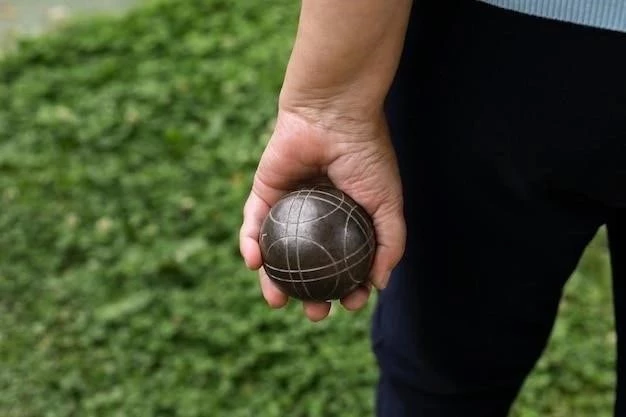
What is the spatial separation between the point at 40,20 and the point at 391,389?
3.37 m

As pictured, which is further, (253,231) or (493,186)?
(253,231)

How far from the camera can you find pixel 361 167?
159cm

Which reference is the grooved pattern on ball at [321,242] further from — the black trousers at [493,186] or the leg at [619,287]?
the leg at [619,287]

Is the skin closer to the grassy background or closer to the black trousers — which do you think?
the black trousers

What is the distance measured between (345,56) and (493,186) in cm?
36

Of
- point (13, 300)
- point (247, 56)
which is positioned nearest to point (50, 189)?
point (13, 300)

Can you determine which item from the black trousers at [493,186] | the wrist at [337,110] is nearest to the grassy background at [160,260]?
the black trousers at [493,186]

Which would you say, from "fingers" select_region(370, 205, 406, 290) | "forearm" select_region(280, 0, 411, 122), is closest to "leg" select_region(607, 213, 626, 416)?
"fingers" select_region(370, 205, 406, 290)

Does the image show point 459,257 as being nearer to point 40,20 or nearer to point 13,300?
point 13,300

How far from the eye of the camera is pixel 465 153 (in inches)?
Answer: 60.3

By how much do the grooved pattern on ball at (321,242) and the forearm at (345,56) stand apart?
0.61 ft

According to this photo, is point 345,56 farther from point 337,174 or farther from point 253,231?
point 253,231

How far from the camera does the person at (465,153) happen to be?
4.47 ft

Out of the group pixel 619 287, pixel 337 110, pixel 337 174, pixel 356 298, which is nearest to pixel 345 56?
pixel 337 110
